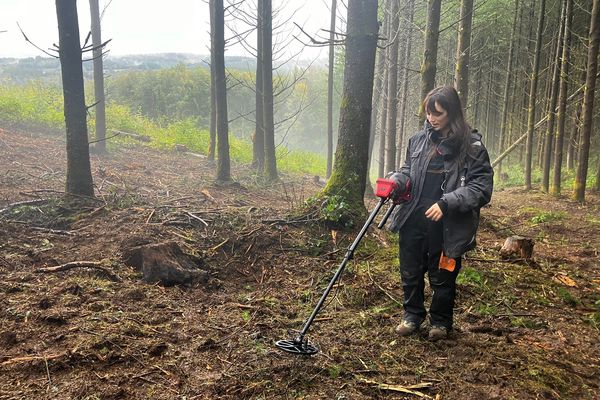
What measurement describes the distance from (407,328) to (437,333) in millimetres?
234

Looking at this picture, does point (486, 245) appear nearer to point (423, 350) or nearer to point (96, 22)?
point (423, 350)

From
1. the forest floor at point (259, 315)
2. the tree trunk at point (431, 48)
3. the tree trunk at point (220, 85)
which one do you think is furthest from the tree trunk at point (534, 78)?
the tree trunk at point (220, 85)

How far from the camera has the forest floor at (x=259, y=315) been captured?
2.68 meters

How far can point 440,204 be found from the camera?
119 inches

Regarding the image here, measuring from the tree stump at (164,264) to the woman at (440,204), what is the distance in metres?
2.26

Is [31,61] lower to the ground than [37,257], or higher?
higher

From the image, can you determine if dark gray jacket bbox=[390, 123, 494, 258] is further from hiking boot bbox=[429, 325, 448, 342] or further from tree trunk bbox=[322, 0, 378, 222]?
tree trunk bbox=[322, 0, 378, 222]

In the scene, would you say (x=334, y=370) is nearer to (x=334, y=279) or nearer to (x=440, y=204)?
(x=334, y=279)

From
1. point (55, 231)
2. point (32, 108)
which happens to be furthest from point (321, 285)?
point (32, 108)

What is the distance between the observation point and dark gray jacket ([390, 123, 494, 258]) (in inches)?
119

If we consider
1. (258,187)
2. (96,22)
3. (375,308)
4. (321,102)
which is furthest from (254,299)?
(321,102)

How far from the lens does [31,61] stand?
110ft

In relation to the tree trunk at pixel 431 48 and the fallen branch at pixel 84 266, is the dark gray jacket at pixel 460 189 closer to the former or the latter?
the fallen branch at pixel 84 266

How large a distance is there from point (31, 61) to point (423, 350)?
131ft
